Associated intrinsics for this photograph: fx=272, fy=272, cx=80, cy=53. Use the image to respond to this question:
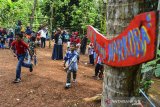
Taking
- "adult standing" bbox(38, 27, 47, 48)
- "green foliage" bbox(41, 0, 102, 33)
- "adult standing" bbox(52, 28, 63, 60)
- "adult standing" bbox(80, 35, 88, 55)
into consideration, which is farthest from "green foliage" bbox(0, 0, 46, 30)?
"adult standing" bbox(52, 28, 63, 60)

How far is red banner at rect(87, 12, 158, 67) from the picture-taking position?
65.0 inches

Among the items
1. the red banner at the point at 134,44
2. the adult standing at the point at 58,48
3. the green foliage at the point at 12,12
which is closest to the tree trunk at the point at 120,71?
the red banner at the point at 134,44

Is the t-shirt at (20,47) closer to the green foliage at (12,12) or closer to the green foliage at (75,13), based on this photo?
the green foliage at (75,13)

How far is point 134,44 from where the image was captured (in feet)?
5.99

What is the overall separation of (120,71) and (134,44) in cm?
41

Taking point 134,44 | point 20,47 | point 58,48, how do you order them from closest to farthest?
point 134,44, point 20,47, point 58,48

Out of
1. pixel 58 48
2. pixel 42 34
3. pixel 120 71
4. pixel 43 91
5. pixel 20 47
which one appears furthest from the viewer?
pixel 42 34

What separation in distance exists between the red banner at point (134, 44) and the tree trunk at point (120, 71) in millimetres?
98

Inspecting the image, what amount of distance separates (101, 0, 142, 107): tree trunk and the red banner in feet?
0.32

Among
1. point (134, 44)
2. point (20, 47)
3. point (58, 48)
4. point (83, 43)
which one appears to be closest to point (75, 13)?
point (83, 43)

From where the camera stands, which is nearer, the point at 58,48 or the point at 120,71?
the point at 120,71

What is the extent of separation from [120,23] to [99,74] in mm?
10736

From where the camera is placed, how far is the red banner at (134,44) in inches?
65.0

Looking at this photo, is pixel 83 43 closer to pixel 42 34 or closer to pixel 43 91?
pixel 42 34
